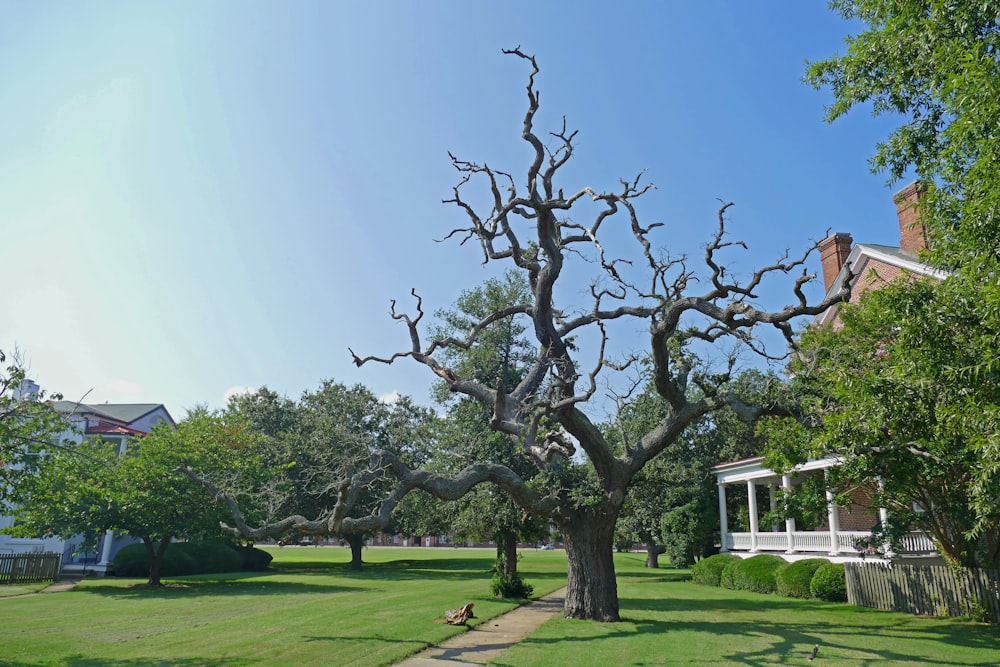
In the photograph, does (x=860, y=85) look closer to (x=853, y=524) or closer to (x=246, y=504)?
(x=853, y=524)

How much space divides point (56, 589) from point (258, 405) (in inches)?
892

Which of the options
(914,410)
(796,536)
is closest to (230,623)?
(914,410)

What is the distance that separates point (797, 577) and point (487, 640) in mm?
14214

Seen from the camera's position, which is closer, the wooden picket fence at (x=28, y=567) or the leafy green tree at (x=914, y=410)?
the leafy green tree at (x=914, y=410)

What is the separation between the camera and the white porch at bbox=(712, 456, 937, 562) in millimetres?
22078

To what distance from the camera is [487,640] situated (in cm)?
1356

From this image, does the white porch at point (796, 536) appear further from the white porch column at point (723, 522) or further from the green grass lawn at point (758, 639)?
the green grass lawn at point (758, 639)

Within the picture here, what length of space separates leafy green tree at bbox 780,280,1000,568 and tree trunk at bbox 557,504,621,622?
4475mm

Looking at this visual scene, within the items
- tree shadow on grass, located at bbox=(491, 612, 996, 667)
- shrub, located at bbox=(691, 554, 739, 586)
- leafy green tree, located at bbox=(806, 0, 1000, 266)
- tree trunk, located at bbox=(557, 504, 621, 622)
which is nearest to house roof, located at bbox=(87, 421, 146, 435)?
shrub, located at bbox=(691, 554, 739, 586)

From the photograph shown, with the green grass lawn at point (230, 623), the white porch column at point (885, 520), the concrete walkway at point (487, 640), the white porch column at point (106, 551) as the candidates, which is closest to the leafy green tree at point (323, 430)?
the white porch column at point (106, 551)

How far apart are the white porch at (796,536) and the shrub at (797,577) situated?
1320mm

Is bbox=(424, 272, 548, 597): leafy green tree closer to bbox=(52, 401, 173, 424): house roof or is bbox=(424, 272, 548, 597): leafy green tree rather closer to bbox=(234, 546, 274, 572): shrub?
bbox=(234, 546, 274, 572): shrub

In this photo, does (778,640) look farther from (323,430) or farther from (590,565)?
(323,430)

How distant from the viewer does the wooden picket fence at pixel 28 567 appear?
1093 inches
